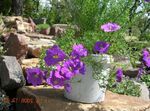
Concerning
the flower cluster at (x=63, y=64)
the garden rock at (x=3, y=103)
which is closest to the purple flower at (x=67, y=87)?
the flower cluster at (x=63, y=64)

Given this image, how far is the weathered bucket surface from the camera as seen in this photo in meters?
3.27

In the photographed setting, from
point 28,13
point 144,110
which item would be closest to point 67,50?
point 144,110

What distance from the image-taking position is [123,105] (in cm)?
342

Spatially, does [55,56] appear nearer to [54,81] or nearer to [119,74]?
[54,81]

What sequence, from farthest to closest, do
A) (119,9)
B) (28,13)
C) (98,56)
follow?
(28,13), (119,9), (98,56)

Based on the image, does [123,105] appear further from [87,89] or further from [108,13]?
[108,13]

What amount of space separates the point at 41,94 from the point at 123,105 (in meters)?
0.74

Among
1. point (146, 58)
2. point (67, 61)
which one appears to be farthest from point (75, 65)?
point (146, 58)

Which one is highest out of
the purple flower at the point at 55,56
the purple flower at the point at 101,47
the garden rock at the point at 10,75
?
the purple flower at the point at 101,47

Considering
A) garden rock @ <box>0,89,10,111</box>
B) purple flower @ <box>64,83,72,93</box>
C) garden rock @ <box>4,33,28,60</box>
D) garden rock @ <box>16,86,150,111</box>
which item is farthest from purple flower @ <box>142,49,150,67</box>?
garden rock @ <box>4,33,28,60</box>

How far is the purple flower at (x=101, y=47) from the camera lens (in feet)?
10.2

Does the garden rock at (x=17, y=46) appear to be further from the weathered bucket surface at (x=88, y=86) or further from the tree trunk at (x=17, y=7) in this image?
the tree trunk at (x=17, y=7)

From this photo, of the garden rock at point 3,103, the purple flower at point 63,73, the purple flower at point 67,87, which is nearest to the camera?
the purple flower at point 63,73

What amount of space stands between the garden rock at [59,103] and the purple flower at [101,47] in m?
0.52
